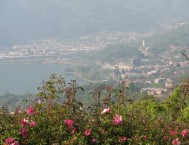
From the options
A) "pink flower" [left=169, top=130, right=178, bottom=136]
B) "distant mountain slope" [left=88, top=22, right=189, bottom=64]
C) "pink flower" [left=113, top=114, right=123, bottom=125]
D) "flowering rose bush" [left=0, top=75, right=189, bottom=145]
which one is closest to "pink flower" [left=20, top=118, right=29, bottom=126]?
"flowering rose bush" [left=0, top=75, right=189, bottom=145]

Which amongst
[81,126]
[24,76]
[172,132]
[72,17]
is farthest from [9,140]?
[72,17]

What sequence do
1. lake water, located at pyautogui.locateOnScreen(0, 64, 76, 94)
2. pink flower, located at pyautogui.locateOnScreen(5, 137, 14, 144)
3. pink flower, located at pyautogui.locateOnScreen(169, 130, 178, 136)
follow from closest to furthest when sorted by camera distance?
pink flower, located at pyautogui.locateOnScreen(5, 137, 14, 144)
pink flower, located at pyautogui.locateOnScreen(169, 130, 178, 136)
lake water, located at pyautogui.locateOnScreen(0, 64, 76, 94)

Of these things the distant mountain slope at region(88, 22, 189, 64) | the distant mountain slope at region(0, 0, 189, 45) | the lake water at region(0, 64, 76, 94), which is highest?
the distant mountain slope at region(0, 0, 189, 45)

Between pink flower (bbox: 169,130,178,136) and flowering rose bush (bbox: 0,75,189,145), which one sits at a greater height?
flowering rose bush (bbox: 0,75,189,145)

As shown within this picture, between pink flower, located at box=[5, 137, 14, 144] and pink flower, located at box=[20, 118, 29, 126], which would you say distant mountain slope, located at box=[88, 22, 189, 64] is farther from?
pink flower, located at box=[5, 137, 14, 144]

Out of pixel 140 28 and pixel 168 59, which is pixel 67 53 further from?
pixel 140 28

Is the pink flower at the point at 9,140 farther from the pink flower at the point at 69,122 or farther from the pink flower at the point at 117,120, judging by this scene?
the pink flower at the point at 117,120

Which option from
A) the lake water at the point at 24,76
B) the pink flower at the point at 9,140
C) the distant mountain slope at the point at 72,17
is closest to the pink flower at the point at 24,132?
the pink flower at the point at 9,140
